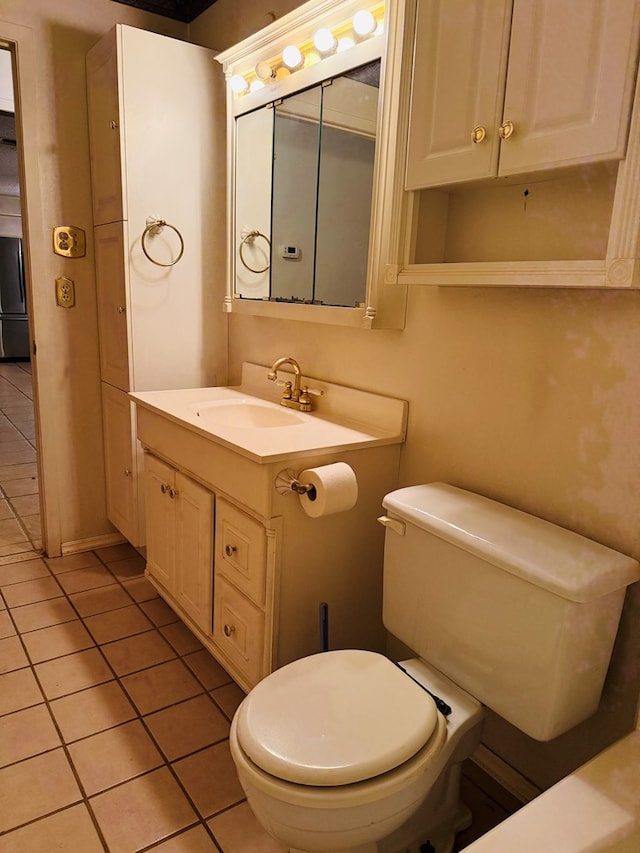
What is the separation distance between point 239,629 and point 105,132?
192 cm

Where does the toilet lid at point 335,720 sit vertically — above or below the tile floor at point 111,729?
above

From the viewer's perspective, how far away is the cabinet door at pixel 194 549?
1860mm

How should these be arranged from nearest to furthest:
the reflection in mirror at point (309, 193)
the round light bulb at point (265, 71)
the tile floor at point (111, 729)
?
the tile floor at point (111, 729) → the reflection in mirror at point (309, 193) → the round light bulb at point (265, 71)

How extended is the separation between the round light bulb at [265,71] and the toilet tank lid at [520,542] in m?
1.45

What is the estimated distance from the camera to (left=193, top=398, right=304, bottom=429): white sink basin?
207 centimetres

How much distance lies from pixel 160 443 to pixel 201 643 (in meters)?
0.71

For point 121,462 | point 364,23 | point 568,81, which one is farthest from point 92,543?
point 568,81

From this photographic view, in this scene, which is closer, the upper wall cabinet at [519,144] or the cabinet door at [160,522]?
the upper wall cabinet at [519,144]

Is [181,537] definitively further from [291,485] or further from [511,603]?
[511,603]

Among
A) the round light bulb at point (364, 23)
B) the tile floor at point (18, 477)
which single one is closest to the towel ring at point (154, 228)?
the round light bulb at point (364, 23)

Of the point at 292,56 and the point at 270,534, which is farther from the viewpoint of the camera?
the point at 292,56

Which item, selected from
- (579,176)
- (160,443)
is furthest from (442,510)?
(160,443)

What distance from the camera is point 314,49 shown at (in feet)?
6.09

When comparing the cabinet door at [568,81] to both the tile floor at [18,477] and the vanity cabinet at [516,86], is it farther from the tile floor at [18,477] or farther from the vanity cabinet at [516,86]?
the tile floor at [18,477]
